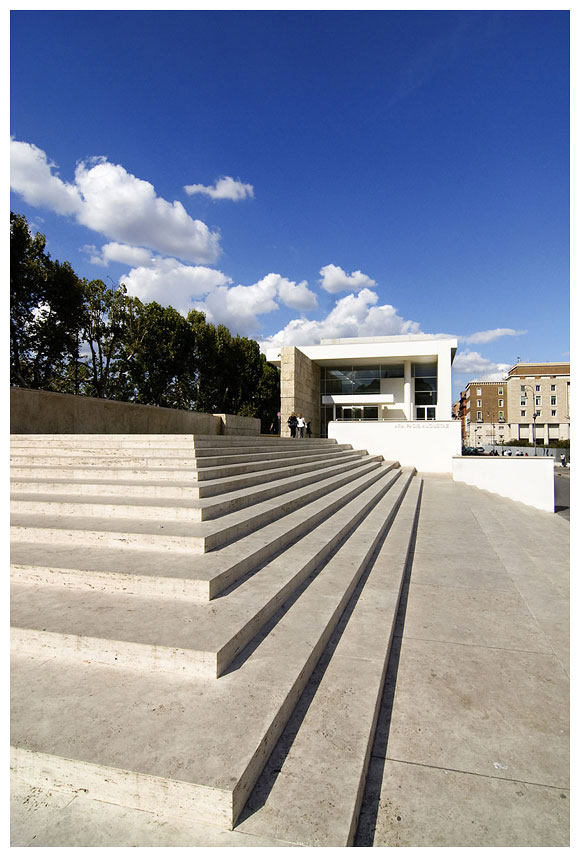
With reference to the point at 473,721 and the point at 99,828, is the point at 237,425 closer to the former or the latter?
the point at 473,721

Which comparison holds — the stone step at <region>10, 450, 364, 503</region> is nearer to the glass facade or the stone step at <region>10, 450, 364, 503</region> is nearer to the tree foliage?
the tree foliage

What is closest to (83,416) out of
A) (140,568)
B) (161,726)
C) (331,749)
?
(140,568)

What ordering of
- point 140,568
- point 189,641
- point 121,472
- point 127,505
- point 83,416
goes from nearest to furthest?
point 189,641, point 140,568, point 127,505, point 121,472, point 83,416

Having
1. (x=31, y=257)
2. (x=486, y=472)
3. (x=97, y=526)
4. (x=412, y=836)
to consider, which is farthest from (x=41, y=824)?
(x=31, y=257)

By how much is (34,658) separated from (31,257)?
23.6m

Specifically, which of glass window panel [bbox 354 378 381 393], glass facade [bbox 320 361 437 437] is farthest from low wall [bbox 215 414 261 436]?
glass window panel [bbox 354 378 381 393]

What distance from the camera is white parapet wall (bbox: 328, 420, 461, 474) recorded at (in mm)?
21094

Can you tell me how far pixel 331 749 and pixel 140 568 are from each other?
2098mm

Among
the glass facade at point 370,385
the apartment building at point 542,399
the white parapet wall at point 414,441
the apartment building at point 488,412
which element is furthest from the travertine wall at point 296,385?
the apartment building at point 488,412

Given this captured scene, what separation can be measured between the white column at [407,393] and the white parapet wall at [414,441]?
11.4 metres

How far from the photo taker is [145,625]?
9.71ft

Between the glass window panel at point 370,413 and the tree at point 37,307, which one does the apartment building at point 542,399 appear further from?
the tree at point 37,307

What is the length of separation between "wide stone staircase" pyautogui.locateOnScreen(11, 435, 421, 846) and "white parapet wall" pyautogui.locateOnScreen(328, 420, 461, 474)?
16.0m

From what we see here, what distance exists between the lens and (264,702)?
95.2 inches
